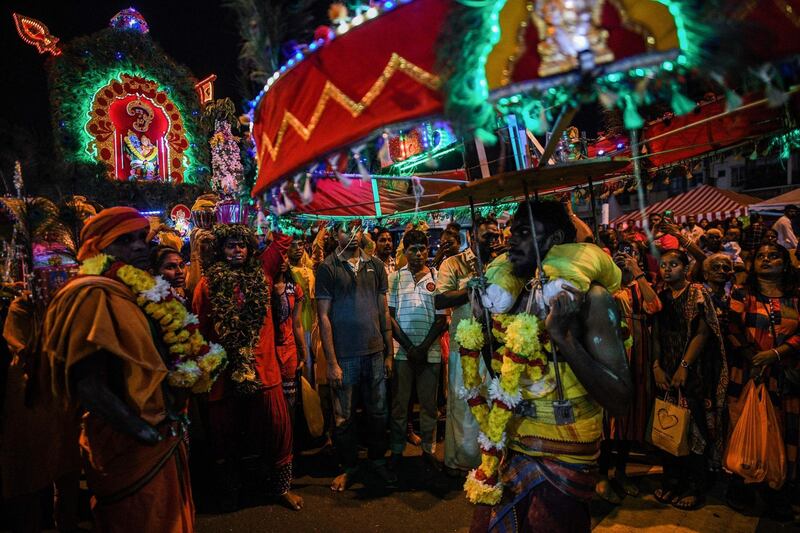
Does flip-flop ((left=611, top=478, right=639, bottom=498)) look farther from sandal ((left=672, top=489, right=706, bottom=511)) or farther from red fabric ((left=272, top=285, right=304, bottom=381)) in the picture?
red fabric ((left=272, top=285, right=304, bottom=381))

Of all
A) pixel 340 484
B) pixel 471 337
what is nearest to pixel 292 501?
A: pixel 340 484

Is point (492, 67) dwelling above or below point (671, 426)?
above

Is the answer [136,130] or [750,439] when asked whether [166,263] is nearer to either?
[750,439]

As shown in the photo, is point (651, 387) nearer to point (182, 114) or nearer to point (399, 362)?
point (399, 362)

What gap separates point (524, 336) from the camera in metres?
2.38

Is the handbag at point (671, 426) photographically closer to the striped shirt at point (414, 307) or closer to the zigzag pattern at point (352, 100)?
the striped shirt at point (414, 307)

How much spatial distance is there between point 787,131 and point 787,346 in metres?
2.42

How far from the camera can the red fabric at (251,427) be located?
14.6ft

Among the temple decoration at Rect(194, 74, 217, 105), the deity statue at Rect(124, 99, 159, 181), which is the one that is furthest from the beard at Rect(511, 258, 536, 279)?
→ the temple decoration at Rect(194, 74, 217, 105)

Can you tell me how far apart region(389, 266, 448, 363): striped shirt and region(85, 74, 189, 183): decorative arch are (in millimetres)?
29547

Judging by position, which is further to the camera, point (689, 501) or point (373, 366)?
point (373, 366)

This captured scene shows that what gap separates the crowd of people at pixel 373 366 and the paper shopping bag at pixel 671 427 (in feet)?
0.58

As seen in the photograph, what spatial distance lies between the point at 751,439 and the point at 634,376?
1.05m

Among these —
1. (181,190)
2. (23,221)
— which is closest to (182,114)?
(181,190)
